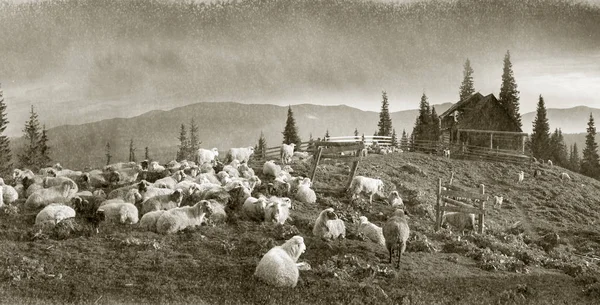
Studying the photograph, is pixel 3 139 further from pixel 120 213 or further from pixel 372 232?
pixel 372 232

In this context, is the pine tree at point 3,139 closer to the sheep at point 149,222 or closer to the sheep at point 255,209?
the sheep at point 149,222

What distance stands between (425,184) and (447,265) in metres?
16.6

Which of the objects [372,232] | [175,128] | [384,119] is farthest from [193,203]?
[175,128]

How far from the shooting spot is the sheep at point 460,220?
19.0 m

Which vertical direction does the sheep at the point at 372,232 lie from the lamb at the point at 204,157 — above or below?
below

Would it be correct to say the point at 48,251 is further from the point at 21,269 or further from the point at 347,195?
the point at 347,195

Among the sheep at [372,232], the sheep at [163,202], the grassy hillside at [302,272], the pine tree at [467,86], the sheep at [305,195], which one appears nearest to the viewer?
the grassy hillside at [302,272]

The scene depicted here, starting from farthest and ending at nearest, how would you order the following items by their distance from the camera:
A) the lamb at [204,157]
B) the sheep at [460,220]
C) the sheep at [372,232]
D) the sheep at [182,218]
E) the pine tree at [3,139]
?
1. the pine tree at [3,139]
2. the lamb at [204,157]
3. the sheep at [460,220]
4. the sheep at [372,232]
5. the sheep at [182,218]

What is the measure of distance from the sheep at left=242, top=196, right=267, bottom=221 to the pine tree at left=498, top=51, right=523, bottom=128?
2055 inches

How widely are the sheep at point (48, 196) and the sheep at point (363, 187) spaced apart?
12368mm

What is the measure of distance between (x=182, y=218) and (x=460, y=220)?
1243 cm

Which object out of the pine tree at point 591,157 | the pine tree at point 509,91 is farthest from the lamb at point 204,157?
the pine tree at point 591,157

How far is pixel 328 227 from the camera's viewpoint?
14.0 m

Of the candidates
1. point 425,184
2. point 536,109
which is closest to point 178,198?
point 425,184
